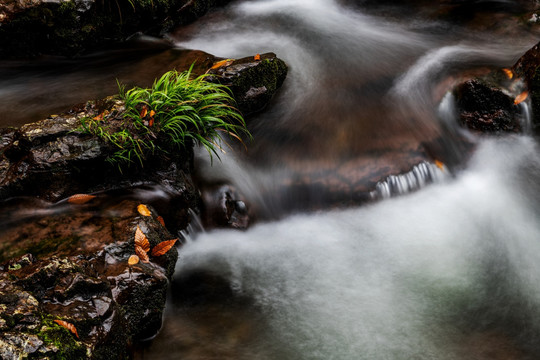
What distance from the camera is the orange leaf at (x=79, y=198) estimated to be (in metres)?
3.71

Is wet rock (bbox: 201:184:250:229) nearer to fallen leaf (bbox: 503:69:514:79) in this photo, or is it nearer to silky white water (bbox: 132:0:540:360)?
silky white water (bbox: 132:0:540:360)

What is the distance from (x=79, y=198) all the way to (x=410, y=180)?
343 centimetres

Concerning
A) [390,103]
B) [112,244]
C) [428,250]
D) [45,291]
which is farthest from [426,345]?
[390,103]

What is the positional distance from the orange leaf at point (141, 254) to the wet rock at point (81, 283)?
0.10ft

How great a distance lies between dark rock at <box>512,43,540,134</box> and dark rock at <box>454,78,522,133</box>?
0.19 m

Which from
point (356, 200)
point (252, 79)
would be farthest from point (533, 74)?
point (252, 79)

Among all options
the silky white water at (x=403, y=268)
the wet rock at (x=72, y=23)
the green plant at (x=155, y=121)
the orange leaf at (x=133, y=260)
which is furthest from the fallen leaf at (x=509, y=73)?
the orange leaf at (x=133, y=260)

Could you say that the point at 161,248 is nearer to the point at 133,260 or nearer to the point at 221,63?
the point at 133,260

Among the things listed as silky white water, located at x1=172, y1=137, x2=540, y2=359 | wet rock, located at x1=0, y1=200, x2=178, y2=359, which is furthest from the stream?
wet rock, located at x1=0, y1=200, x2=178, y2=359

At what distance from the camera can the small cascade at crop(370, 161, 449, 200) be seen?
15.8 feet

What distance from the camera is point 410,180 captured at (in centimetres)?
490

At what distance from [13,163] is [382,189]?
143 inches

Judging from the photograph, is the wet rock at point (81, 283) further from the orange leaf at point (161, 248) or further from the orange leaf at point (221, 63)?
the orange leaf at point (221, 63)

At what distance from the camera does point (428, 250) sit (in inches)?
168
